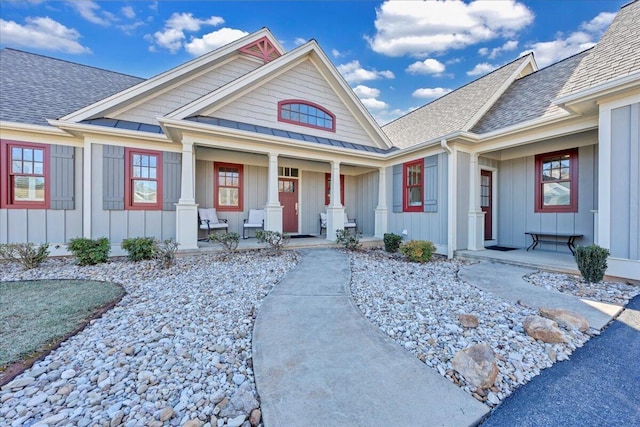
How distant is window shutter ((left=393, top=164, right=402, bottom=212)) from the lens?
28.5ft

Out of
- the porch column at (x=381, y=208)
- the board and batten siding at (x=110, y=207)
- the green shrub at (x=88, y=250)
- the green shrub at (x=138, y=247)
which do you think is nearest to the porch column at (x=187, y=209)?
the green shrub at (x=138, y=247)

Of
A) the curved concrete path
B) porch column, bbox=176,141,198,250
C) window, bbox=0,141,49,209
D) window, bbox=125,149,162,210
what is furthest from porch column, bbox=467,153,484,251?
window, bbox=0,141,49,209

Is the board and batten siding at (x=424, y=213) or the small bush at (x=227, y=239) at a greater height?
the board and batten siding at (x=424, y=213)

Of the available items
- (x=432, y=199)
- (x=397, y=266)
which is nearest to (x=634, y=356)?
(x=397, y=266)

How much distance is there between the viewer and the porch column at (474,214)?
7195 millimetres

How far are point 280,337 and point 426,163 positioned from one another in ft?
21.8

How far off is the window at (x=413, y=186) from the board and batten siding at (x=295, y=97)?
187cm

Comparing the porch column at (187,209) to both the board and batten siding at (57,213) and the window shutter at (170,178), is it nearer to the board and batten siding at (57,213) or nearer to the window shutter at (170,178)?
the window shutter at (170,178)

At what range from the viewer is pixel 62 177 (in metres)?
6.58

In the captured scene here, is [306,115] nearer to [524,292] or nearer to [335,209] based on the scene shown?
[335,209]

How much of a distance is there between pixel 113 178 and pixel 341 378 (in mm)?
7273

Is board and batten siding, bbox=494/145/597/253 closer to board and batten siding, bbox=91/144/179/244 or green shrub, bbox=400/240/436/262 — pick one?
green shrub, bbox=400/240/436/262

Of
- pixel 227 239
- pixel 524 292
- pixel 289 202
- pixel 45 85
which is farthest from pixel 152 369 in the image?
pixel 45 85

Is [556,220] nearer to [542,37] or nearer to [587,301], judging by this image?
[587,301]
